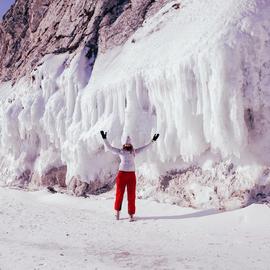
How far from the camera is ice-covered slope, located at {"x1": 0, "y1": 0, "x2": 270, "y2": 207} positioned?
897 centimetres

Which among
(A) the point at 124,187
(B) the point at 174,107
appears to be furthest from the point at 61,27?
(A) the point at 124,187

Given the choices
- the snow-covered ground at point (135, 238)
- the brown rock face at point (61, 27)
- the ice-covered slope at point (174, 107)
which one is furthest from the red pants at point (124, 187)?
the brown rock face at point (61, 27)

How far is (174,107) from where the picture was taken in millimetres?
10359

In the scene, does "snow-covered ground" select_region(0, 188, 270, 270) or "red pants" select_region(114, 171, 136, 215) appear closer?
"snow-covered ground" select_region(0, 188, 270, 270)

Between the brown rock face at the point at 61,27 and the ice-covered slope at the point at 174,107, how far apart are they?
66 cm

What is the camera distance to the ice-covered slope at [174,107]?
8.97 m

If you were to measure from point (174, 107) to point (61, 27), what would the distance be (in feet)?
28.6

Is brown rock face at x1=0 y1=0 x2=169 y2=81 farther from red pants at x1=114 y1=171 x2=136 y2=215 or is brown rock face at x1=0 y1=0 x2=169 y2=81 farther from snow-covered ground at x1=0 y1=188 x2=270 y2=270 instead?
snow-covered ground at x1=0 y1=188 x2=270 y2=270

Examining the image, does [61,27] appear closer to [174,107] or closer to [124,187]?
[174,107]

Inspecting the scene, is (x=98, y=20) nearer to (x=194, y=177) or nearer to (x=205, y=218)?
(x=194, y=177)

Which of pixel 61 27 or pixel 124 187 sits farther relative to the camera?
pixel 61 27

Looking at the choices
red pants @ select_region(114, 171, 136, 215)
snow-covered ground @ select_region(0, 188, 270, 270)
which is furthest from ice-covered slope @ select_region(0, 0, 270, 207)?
red pants @ select_region(114, 171, 136, 215)

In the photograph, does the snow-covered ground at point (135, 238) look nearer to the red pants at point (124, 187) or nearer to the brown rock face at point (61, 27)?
the red pants at point (124, 187)

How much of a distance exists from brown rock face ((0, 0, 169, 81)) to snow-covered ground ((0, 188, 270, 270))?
625 centimetres
